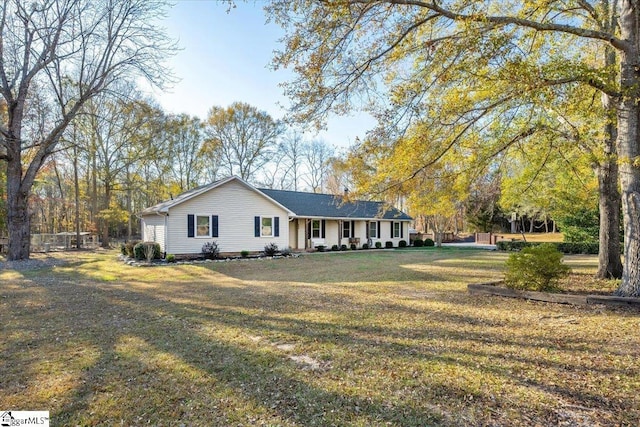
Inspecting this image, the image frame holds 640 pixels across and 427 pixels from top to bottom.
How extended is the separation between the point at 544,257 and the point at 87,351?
26.3 feet

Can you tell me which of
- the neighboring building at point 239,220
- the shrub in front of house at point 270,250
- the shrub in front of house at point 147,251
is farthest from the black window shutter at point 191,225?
the shrub in front of house at point 270,250

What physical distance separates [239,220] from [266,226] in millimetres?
1674

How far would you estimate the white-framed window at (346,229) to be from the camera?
25188 millimetres

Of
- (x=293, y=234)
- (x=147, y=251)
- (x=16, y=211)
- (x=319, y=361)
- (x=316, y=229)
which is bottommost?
(x=319, y=361)

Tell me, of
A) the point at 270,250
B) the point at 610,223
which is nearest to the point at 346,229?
the point at 270,250

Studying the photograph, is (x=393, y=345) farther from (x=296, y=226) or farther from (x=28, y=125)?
(x=28, y=125)

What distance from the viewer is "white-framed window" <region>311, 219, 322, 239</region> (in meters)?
23.6

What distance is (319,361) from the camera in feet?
13.2

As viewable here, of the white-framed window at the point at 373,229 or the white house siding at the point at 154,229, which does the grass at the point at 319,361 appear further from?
the white-framed window at the point at 373,229

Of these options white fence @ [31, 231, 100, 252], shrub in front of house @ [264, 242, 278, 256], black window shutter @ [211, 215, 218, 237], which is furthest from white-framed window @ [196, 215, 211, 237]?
white fence @ [31, 231, 100, 252]

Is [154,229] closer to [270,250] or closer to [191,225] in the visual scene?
[191,225]

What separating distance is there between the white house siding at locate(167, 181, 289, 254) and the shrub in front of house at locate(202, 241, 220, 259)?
0.89ft

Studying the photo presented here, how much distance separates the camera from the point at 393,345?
451cm

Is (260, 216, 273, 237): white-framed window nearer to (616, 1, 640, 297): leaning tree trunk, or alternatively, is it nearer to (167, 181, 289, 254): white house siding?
(167, 181, 289, 254): white house siding
